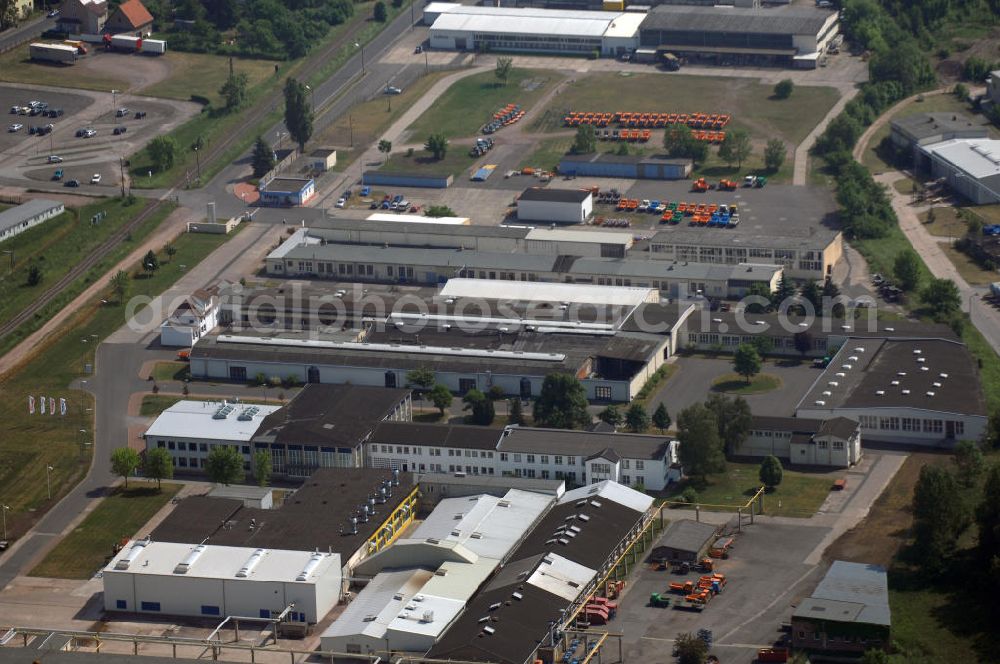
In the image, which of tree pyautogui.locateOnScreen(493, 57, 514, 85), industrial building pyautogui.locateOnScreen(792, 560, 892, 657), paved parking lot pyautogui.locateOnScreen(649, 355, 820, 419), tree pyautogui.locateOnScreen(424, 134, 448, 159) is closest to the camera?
industrial building pyautogui.locateOnScreen(792, 560, 892, 657)

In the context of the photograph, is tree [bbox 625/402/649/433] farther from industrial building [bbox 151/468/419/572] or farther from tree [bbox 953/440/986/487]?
tree [bbox 953/440/986/487]

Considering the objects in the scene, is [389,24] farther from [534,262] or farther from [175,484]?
[175,484]

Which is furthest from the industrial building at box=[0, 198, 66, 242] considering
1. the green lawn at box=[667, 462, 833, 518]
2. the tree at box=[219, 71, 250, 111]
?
the green lawn at box=[667, 462, 833, 518]

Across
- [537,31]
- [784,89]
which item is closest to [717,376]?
[784,89]

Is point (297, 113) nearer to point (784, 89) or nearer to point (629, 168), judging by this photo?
point (629, 168)

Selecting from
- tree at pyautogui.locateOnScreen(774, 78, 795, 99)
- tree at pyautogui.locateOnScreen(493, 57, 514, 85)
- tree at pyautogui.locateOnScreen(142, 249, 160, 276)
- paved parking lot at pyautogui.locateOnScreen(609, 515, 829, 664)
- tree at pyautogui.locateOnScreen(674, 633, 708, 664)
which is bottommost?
tree at pyautogui.locateOnScreen(142, 249, 160, 276)

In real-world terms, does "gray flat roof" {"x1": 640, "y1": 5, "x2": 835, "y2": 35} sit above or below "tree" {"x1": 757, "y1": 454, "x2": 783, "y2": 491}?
above

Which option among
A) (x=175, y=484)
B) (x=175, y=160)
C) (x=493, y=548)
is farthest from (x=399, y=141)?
(x=493, y=548)
